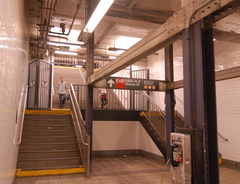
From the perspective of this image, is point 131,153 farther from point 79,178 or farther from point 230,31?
point 230,31

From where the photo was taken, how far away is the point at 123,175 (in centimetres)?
652

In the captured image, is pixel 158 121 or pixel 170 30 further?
pixel 158 121

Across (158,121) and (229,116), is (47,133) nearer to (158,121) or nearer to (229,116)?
(158,121)

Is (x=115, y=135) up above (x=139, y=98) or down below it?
below

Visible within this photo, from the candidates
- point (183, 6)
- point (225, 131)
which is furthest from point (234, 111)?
point (183, 6)

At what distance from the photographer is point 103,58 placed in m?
13.5

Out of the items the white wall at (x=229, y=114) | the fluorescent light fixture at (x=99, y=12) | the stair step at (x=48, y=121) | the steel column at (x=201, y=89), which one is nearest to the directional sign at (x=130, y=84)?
the fluorescent light fixture at (x=99, y=12)

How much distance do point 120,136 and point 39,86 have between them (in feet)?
14.0

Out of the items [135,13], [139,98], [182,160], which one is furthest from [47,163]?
[139,98]

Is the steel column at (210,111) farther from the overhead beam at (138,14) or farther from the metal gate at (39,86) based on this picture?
the metal gate at (39,86)

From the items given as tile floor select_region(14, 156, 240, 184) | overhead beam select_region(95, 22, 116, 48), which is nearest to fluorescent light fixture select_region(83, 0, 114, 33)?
overhead beam select_region(95, 22, 116, 48)

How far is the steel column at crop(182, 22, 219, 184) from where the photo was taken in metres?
2.12

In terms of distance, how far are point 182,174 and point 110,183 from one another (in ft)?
13.2

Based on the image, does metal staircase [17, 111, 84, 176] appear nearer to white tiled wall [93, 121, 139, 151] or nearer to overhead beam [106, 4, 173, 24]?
white tiled wall [93, 121, 139, 151]
